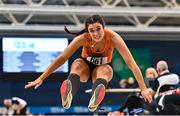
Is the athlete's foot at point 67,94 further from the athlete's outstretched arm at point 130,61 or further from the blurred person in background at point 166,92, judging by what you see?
the blurred person in background at point 166,92

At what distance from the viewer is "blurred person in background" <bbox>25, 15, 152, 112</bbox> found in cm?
481

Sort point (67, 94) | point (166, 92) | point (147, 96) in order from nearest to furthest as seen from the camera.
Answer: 1. point (147, 96)
2. point (67, 94)
3. point (166, 92)

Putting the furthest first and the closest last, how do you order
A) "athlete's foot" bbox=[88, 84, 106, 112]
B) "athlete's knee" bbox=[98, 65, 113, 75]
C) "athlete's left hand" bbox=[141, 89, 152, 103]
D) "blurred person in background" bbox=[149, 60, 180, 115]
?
"blurred person in background" bbox=[149, 60, 180, 115] → "athlete's knee" bbox=[98, 65, 113, 75] → "athlete's foot" bbox=[88, 84, 106, 112] → "athlete's left hand" bbox=[141, 89, 152, 103]

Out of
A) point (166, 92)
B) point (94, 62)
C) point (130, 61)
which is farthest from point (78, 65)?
point (166, 92)

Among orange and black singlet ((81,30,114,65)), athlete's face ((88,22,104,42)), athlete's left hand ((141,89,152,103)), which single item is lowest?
athlete's left hand ((141,89,152,103))

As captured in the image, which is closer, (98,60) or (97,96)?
(97,96)

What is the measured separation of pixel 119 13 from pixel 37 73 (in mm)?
2525

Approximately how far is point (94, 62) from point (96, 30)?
0.46 metres

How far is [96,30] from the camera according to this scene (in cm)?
485

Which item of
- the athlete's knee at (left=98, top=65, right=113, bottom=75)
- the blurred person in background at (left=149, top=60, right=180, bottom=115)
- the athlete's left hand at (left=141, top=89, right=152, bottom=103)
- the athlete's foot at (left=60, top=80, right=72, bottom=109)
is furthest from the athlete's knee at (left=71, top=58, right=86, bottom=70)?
the blurred person in background at (left=149, top=60, right=180, bottom=115)

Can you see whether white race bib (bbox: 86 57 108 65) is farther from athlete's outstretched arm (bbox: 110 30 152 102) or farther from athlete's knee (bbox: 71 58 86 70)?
athlete's outstretched arm (bbox: 110 30 152 102)

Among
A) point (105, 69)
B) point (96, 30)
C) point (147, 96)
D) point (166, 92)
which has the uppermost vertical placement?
point (96, 30)

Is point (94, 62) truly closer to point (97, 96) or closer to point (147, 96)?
point (97, 96)

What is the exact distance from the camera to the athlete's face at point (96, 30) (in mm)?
4848
